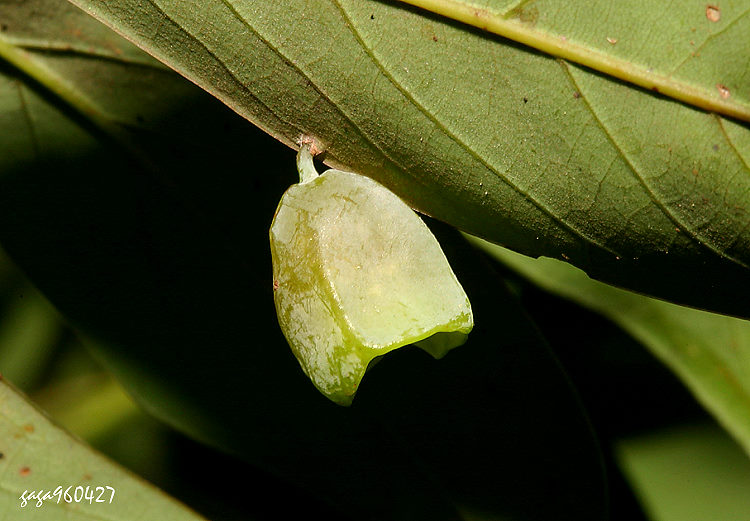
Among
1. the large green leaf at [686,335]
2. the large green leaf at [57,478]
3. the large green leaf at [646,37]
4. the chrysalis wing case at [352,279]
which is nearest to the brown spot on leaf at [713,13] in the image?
the large green leaf at [646,37]

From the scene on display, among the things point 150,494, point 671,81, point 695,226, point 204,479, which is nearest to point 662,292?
point 695,226

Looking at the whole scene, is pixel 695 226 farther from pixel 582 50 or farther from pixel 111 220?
pixel 111 220

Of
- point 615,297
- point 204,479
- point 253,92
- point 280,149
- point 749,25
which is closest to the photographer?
point 749,25

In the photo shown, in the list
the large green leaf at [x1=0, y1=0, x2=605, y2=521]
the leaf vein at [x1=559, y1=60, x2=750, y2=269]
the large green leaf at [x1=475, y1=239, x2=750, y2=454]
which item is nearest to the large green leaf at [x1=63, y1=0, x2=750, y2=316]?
the leaf vein at [x1=559, y1=60, x2=750, y2=269]

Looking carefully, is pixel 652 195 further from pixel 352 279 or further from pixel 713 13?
pixel 352 279

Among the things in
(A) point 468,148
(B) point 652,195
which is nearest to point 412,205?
(A) point 468,148

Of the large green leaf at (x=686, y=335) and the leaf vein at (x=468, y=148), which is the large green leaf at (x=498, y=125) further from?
the large green leaf at (x=686, y=335)
